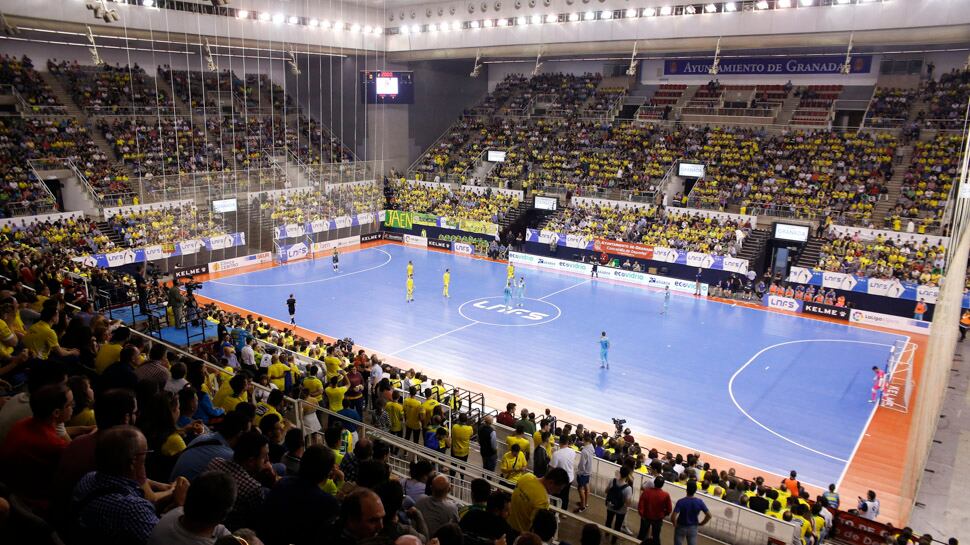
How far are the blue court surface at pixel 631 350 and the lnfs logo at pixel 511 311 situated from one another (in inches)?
3.2

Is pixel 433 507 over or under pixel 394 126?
under

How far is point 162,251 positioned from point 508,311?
16.4 meters

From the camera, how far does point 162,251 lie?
30250 millimetres

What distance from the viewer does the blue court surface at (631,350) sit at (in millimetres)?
17156

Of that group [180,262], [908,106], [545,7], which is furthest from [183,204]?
[908,106]

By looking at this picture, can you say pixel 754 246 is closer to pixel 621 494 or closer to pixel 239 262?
pixel 621 494

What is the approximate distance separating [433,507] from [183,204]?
31.5 metres

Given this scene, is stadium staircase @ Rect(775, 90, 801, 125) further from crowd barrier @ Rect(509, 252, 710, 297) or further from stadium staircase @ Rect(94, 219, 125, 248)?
stadium staircase @ Rect(94, 219, 125, 248)

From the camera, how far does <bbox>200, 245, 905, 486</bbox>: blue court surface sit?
17.2 metres

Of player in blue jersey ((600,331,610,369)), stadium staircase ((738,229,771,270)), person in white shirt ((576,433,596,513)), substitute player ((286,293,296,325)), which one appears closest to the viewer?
person in white shirt ((576,433,596,513))

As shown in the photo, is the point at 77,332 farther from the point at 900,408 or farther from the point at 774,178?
the point at 774,178

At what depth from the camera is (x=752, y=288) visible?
98.8 ft

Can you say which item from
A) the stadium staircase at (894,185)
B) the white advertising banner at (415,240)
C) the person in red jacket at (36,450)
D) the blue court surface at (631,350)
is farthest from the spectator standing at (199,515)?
the white advertising banner at (415,240)

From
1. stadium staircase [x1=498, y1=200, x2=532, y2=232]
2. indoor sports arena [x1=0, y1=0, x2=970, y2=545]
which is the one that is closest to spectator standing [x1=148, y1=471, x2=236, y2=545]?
indoor sports arena [x1=0, y1=0, x2=970, y2=545]
